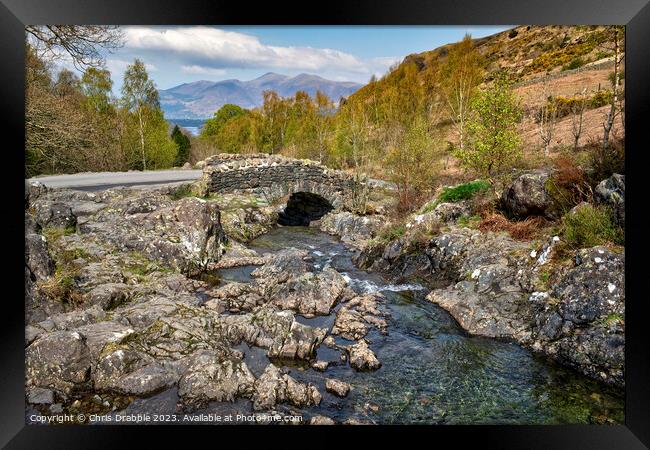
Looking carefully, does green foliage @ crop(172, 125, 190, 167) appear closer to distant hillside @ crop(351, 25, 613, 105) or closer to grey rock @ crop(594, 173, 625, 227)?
distant hillside @ crop(351, 25, 613, 105)

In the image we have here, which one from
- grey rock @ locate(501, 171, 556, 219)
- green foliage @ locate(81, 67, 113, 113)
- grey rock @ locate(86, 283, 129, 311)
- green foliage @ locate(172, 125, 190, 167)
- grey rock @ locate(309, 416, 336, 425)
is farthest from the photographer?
green foliage @ locate(172, 125, 190, 167)

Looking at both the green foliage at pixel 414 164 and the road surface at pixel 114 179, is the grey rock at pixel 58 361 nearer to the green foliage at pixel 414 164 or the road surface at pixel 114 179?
the road surface at pixel 114 179

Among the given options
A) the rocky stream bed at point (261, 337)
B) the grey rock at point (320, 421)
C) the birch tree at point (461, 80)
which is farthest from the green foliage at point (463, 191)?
the grey rock at point (320, 421)

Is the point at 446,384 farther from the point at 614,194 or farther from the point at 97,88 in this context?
the point at 97,88

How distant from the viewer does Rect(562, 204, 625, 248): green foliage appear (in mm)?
8180

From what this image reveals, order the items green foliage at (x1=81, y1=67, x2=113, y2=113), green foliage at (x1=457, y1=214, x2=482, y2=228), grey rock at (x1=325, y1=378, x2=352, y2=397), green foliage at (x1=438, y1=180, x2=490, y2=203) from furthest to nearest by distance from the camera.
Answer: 1. green foliage at (x1=438, y1=180, x2=490, y2=203)
2. green foliage at (x1=457, y1=214, x2=482, y2=228)
3. green foliage at (x1=81, y1=67, x2=113, y2=113)
4. grey rock at (x1=325, y1=378, x2=352, y2=397)

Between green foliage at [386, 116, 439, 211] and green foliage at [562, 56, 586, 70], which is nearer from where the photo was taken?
green foliage at [562, 56, 586, 70]

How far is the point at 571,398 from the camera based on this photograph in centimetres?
631

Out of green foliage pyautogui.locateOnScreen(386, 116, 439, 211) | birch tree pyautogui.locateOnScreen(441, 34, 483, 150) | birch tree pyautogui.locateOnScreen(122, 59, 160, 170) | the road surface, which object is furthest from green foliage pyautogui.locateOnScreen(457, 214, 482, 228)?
the road surface

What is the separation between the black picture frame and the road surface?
3506 mm
